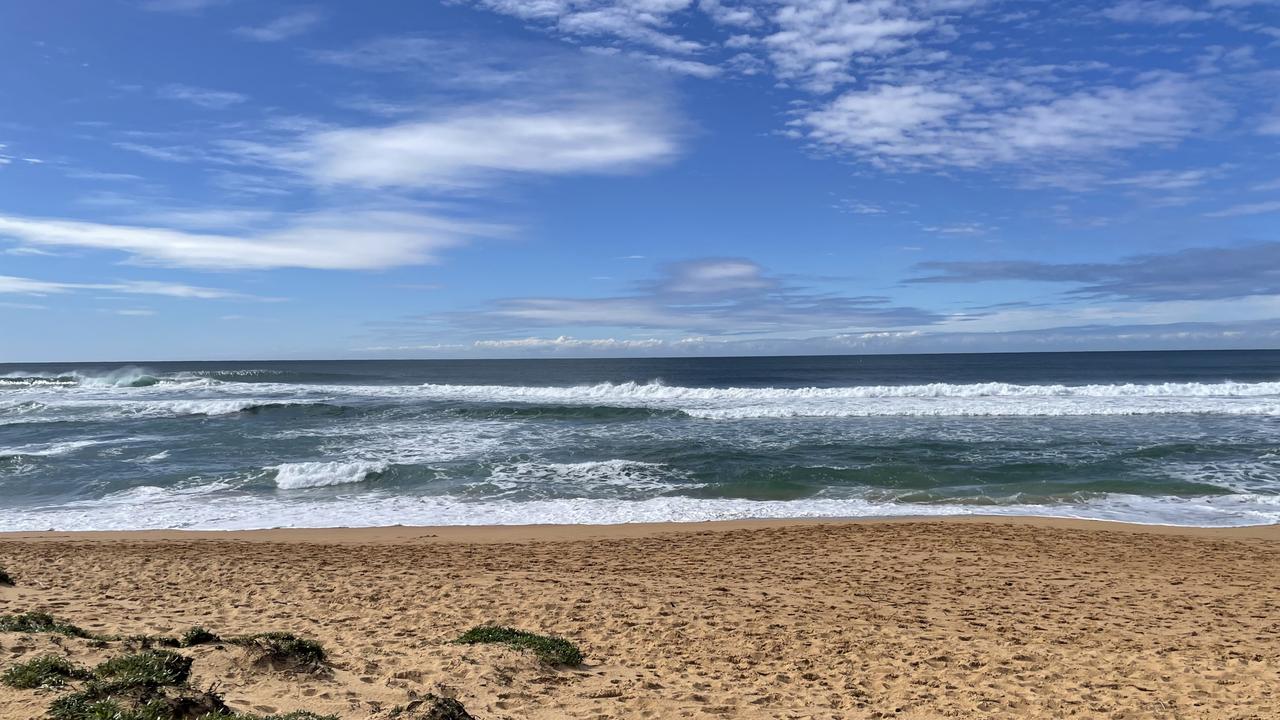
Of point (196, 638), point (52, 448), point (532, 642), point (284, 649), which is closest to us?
point (284, 649)

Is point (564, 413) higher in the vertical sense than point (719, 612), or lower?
higher

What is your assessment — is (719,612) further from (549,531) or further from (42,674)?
(42,674)

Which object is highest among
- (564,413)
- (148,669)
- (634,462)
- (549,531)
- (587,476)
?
(564,413)

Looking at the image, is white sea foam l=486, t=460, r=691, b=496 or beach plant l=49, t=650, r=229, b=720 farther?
white sea foam l=486, t=460, r=691, b=496

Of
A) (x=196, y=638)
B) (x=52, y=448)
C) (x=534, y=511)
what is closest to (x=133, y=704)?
(x=196, y=638)

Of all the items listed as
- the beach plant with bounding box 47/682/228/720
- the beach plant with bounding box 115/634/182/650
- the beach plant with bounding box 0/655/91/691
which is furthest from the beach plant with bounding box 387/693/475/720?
the beach plant with bounding box 115/634/182/650

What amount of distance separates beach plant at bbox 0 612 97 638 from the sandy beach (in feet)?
1.22

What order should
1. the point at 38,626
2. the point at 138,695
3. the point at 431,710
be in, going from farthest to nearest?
the point at 38,626 → the point at 431,710 → the point at 138,695

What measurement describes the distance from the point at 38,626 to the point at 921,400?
34784 mm

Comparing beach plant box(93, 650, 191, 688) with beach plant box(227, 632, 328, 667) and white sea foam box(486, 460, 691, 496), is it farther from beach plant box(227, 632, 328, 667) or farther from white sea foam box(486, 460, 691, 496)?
white sea foam box(486, 460, 691, 496)

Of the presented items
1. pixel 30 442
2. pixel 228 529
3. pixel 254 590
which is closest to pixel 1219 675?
pixel 254 590

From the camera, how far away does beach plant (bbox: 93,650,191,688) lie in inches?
178

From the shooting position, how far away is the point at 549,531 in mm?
12445

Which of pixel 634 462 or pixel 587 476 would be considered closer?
pixel 587 476
